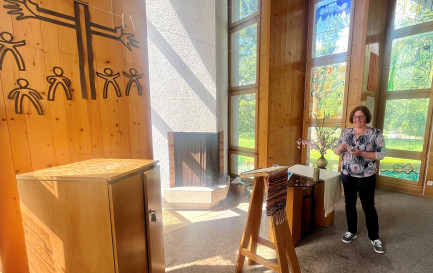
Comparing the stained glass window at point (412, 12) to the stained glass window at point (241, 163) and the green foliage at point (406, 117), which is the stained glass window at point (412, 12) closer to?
the green foliage at point (406, 117)

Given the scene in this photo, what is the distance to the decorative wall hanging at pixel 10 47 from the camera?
1275mm

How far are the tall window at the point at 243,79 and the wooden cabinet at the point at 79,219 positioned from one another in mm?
2686

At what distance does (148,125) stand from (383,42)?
4148mm

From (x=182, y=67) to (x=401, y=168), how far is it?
4055 mm

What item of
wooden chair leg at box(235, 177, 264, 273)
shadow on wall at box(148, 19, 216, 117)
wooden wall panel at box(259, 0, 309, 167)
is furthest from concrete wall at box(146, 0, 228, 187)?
wooden chair leg at box(235, 177, 264, 273)

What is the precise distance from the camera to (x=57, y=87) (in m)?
1.48

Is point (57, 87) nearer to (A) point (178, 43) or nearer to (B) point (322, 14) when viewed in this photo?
(A) point (178, 43)

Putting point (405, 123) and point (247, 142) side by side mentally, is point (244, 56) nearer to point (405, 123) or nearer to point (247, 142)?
point (247, 142)

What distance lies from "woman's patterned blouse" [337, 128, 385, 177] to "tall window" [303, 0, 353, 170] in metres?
1.51

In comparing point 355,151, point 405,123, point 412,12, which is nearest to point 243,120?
point 355,151

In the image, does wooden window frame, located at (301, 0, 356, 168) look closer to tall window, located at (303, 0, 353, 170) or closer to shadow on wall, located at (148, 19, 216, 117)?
tall window, located at (303, 0, 353, 170)

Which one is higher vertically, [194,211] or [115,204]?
[115,204]

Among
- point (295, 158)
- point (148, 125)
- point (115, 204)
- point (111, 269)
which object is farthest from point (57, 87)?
point (295, 158)

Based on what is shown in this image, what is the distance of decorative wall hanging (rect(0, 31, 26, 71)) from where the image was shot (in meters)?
1.27
